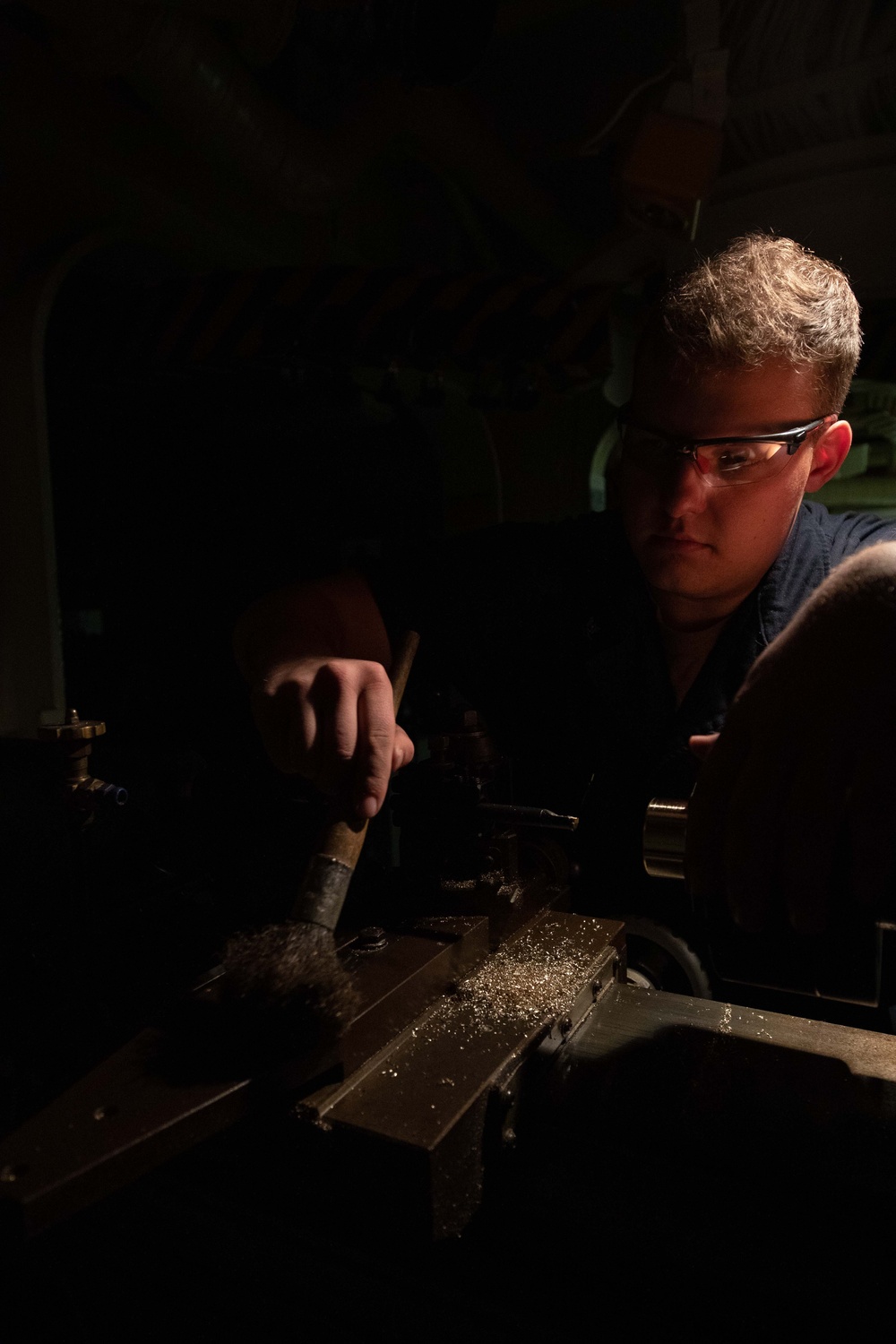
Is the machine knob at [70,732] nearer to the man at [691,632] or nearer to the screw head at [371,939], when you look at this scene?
the man at [691,632]

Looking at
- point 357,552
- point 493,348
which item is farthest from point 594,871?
point 357,552

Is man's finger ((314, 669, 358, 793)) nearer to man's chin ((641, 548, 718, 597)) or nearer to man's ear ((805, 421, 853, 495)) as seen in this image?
man's chin ((641, 548, 718, 597))

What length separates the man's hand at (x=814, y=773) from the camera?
641 mm

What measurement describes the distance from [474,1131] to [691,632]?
1.02 meters

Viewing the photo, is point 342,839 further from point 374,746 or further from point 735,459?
point 735,459

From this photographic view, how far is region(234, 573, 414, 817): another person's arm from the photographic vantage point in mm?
946

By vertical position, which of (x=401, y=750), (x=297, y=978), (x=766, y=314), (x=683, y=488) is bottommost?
(x=297, y=978)

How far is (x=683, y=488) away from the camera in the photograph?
123cm

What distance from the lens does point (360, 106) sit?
2590mm

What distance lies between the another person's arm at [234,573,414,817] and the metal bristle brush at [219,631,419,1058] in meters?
0.10

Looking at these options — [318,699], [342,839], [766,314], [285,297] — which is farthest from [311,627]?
[285,297]

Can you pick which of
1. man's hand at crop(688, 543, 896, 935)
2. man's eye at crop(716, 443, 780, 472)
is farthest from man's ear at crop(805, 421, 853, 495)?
man's hand at crop(688, 543, 896, 935)

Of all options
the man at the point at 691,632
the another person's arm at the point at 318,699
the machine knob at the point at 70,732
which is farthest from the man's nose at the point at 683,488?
the machine knob at the point at 70,732

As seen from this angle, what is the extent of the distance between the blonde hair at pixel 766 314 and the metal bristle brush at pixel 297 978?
869mm
